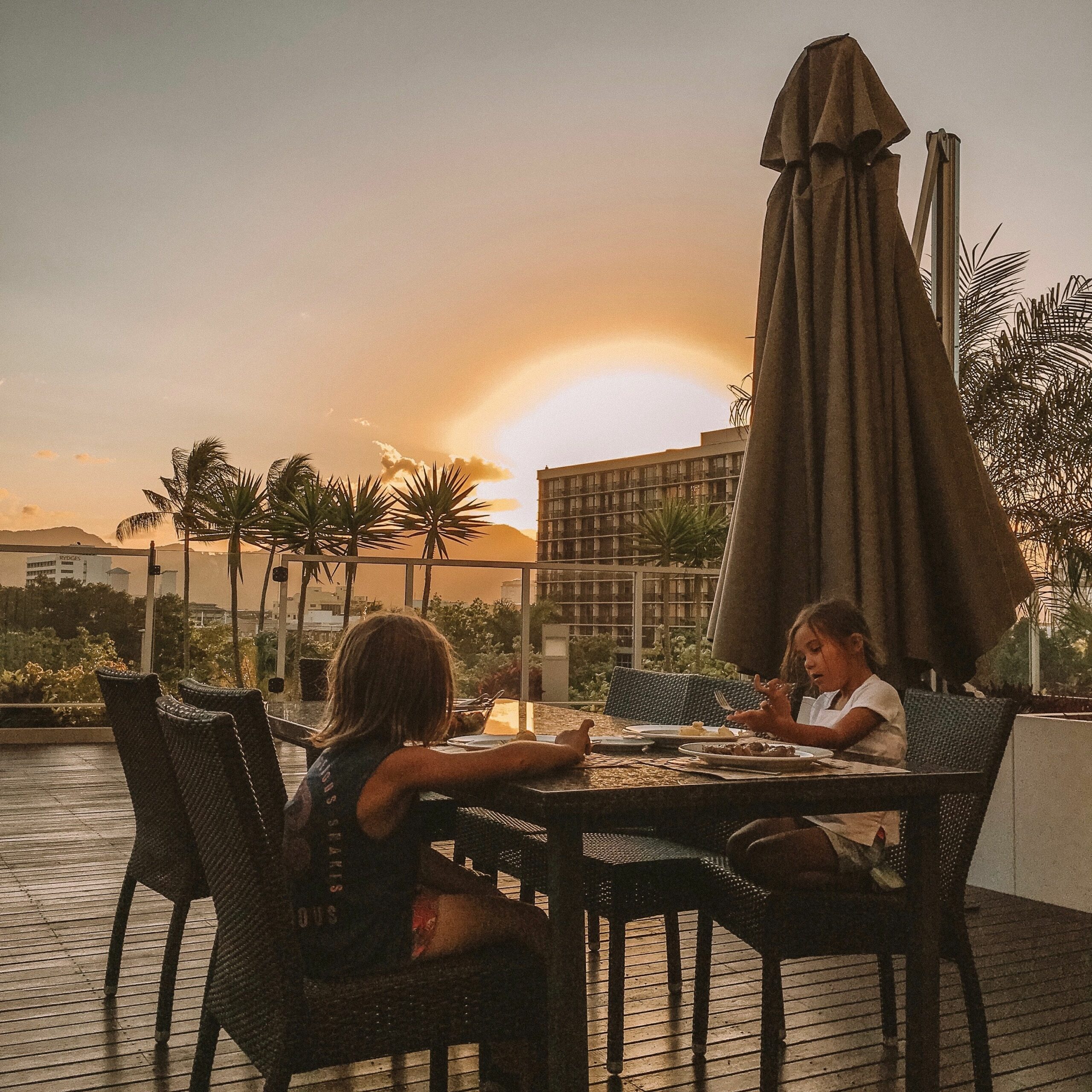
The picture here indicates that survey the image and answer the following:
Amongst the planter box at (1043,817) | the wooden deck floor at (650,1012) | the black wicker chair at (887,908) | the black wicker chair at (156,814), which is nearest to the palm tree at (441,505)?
the wooden deck floor at (650,1012)

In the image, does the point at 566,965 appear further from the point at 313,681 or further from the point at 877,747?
the point at 313,681

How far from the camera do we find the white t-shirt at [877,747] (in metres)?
2.16

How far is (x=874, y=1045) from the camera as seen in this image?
8.16ft

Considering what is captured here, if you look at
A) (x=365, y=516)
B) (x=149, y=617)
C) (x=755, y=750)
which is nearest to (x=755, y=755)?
(x=755, y=750)

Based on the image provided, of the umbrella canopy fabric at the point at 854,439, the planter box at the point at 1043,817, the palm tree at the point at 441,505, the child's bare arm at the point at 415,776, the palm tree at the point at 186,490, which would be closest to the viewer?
the child's bare arm at the point at 415,776

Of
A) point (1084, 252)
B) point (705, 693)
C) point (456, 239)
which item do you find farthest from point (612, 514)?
point (705, 693)

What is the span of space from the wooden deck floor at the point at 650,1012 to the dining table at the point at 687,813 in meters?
0.52

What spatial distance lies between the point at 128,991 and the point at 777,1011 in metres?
1.75

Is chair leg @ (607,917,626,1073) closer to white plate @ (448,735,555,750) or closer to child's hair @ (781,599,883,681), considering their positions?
white plate @ (448,735,555,750)

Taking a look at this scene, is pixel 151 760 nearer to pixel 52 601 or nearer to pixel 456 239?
pixel 52 601

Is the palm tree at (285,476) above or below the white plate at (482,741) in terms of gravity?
above

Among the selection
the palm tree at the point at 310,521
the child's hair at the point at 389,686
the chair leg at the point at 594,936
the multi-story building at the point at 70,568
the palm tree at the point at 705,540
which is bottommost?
the chair leg at the point at 594,936

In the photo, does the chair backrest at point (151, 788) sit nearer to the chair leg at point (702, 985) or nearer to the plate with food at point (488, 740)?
the plate with food at point (488, 740)

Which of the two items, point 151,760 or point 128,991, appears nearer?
point 151,760
